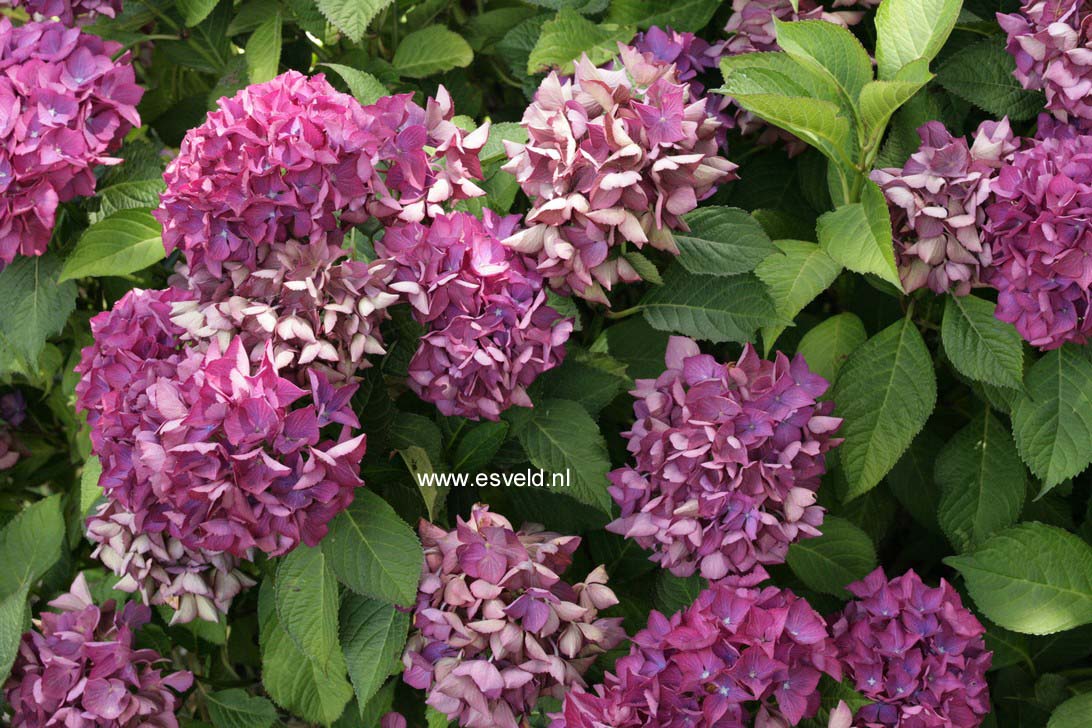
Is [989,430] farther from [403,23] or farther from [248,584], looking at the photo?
[403,23]

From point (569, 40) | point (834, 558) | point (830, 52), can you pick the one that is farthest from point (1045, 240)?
point (569, 40)

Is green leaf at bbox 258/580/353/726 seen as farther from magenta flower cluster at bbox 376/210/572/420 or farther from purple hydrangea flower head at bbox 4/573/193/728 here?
magenta flower cluster at bbox 376/210/572/420

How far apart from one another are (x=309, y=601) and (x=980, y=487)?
808 mm

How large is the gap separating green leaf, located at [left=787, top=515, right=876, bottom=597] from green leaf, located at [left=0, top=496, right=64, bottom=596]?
989mm

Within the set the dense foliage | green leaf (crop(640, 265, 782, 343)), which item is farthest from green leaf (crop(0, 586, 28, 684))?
green leaf (crop(640, 265, 782, 343))

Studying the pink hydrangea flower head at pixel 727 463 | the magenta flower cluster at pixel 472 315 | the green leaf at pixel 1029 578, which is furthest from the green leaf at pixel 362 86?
the green leaf at pixel 1029 578

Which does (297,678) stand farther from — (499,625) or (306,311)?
(306,311)

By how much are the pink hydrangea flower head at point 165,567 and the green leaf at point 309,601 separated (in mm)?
87

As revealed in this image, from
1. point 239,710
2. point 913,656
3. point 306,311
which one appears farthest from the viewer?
point 239,710

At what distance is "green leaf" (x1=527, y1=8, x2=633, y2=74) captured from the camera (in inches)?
60.2

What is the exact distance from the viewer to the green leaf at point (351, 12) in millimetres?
1412

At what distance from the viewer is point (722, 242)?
4.26 ft

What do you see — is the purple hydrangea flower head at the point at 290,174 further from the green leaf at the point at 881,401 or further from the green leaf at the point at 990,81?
the green leaf at the point at 990,81

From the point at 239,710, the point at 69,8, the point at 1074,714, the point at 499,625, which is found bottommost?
the point at 239,710
